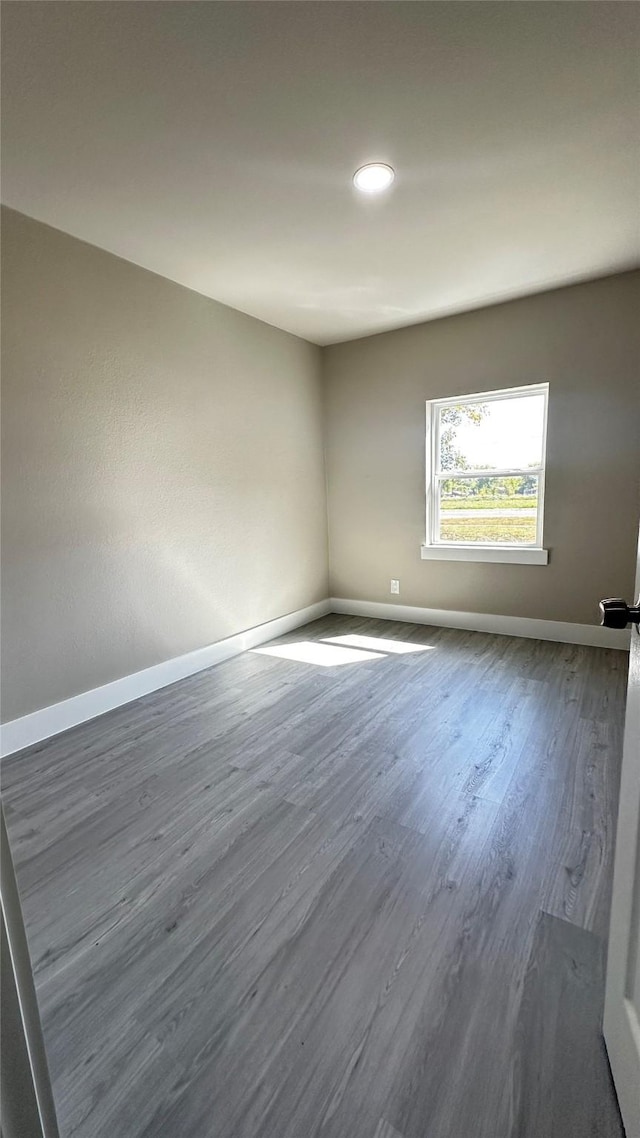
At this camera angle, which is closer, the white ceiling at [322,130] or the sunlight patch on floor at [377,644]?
the white ceiling at [322,130]

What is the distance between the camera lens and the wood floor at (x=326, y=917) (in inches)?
37.8

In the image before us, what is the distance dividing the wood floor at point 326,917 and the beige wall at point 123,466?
2.03ft

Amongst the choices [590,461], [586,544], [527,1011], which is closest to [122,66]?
[527,1011]

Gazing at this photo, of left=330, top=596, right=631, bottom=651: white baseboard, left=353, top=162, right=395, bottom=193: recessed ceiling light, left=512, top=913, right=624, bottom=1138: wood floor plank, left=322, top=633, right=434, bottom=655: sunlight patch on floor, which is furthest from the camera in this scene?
left=322, top=633, right=434, bottom=655: sunlight patch on floor

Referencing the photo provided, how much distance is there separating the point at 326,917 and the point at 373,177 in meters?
2.80

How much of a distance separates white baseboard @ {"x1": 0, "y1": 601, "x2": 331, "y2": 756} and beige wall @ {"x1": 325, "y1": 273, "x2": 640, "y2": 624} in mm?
1337

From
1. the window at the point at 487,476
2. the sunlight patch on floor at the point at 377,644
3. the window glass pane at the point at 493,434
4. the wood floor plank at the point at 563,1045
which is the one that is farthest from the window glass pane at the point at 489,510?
the wood floor plank at the point at 563,1045

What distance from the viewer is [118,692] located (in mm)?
2812

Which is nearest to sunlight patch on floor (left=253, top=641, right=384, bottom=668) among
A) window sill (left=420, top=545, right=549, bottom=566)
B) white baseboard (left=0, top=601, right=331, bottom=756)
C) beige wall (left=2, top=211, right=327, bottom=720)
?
white baseboard (left=0, top=601, right=331, bottom=756)

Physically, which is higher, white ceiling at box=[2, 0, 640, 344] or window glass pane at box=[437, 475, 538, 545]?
white ceiling at box=[2, 0, 640, 344]

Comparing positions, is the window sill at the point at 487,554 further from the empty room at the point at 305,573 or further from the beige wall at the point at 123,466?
the beige wall at the point at 123,466

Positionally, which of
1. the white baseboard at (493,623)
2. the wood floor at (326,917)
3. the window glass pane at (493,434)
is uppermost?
the window glass pane at (493,434)

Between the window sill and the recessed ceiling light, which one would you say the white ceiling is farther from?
the window sill

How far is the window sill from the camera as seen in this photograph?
3612mm
